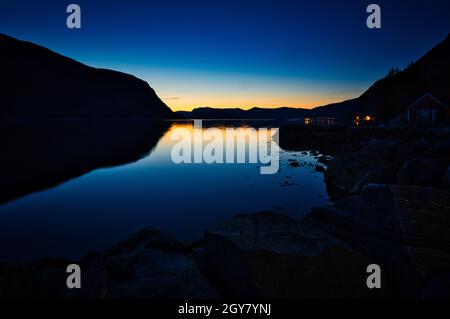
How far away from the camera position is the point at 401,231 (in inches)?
228

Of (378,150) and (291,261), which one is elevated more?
(378,150)

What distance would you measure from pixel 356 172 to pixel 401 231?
9.84m

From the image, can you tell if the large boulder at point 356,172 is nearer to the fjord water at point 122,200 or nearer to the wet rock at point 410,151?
the fjord water at point 122,200

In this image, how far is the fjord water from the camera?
36.5 ft

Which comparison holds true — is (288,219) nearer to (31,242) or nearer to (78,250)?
(78,250)

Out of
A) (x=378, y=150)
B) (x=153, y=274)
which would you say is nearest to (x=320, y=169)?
(x=378, y=150)

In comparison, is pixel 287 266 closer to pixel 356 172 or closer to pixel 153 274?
pixel 153 274

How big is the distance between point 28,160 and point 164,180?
21.1 metres

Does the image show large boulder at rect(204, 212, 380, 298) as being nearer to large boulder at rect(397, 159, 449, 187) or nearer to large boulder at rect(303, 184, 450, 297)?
large boulder at rect(303, 184, 450, 297)

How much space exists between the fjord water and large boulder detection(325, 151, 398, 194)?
1.24 meters

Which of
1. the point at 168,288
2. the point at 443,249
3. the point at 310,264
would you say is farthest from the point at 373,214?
the point at 168,288

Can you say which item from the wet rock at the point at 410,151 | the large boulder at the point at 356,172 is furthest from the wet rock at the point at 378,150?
the large boulder at the point at 356,172

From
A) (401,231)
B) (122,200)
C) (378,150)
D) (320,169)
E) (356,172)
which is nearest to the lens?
(401,231)

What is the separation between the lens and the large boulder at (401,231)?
5062 millimetres
